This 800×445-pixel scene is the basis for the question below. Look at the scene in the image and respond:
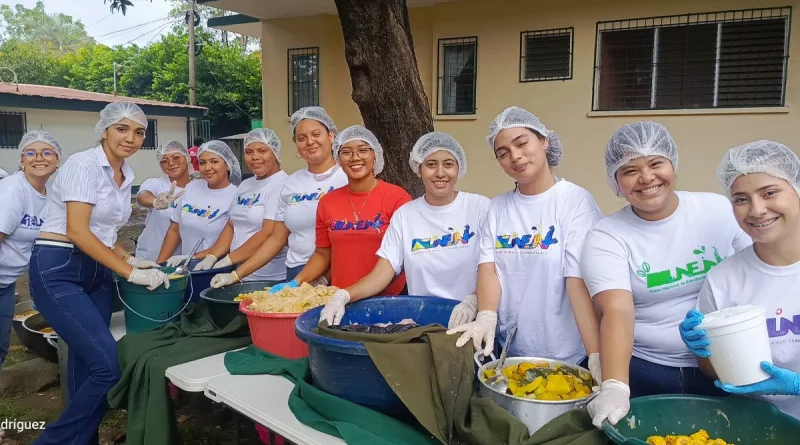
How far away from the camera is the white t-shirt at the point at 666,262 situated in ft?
6.31

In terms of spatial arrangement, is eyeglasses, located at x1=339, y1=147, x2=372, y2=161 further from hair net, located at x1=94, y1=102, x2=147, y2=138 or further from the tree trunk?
the tree trunk

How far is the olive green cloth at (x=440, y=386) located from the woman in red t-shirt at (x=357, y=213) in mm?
1045

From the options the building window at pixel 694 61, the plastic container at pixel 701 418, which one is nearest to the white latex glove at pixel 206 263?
the plastic container at pixel 701 418

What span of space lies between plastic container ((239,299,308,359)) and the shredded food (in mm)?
30

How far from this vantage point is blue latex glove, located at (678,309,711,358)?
5.30 ft

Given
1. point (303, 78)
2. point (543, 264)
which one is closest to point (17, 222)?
point (543, 264)

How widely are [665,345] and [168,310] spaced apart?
2562 mm

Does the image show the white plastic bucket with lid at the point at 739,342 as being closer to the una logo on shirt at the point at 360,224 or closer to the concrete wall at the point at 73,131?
the una logo on shirt at the point at 360,224

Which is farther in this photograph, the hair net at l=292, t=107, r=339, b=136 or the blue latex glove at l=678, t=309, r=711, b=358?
the hair net at l=292, t=107, r=339, b=136

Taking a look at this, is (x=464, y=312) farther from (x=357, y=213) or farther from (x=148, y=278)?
(x=148, y=278)

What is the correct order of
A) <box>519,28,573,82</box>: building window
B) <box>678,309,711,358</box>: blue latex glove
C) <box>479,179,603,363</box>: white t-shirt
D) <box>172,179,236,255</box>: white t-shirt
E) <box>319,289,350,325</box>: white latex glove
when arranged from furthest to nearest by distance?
<box>519,28,573,82</box>: building window → <box>172,179,236,255</box>: white t-shirt → <box>319,289,350,325</box>: white latex glove → <box>479,179,603,363</box>: white t-shirt → <box>678,309,711,358</box>: blue latex glove

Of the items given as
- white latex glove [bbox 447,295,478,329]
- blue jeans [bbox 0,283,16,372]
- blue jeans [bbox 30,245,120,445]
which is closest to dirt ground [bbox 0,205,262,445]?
blue jeans [bbox 0,283,16,372]

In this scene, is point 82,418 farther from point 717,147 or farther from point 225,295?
point 717,147

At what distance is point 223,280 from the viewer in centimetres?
341
